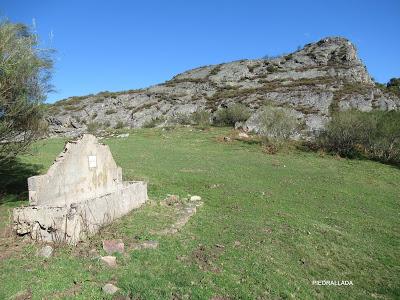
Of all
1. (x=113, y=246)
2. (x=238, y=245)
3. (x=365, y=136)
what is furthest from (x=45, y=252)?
(x=365, y=136)

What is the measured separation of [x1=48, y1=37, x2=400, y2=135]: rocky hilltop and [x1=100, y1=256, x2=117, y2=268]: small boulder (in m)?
36.5

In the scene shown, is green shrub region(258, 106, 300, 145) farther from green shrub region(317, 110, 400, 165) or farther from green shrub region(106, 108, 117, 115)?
green shrub region(106, 108, 117, 115)

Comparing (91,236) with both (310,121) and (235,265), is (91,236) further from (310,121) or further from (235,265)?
(310,121)

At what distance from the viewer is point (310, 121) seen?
5069 centimetres

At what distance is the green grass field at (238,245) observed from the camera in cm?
838

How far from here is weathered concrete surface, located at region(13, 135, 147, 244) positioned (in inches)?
399

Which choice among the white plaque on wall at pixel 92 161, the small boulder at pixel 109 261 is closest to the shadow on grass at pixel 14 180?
the white plaque on wall at pixel 92 161

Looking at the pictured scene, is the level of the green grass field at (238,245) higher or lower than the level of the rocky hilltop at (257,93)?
lower

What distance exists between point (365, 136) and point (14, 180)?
29759 mm

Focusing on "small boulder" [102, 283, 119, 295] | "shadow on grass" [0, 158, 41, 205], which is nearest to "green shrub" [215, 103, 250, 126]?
"shadow on grass" [0, 158, 41, 205]

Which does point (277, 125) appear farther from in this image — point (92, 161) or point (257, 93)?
point (257, 93)

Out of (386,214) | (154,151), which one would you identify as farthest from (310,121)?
(386,214)

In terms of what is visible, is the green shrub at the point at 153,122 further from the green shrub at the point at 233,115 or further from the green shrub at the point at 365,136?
the green shrub at the point at 365,136

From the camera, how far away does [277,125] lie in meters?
37.5
